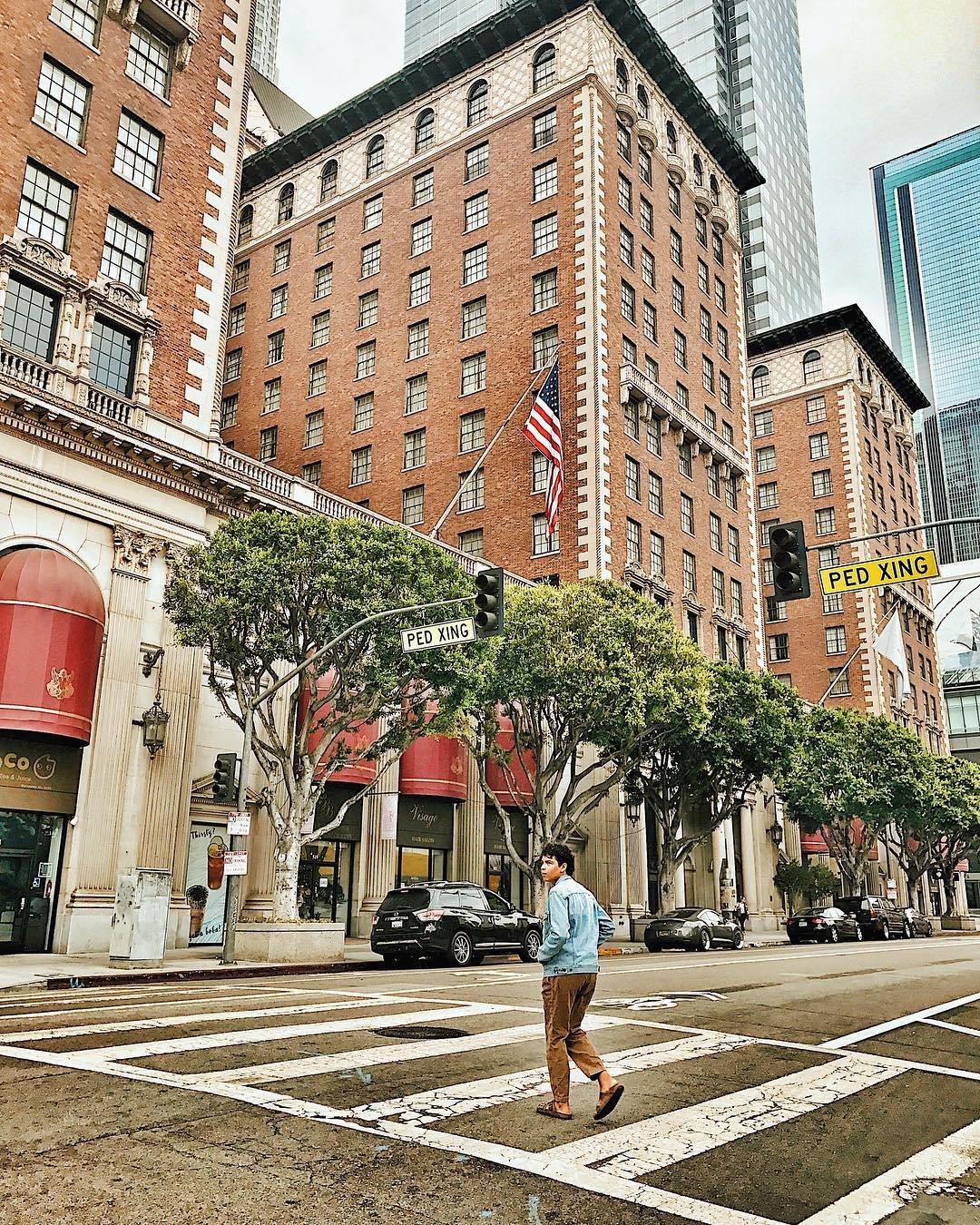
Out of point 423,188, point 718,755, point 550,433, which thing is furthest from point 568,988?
point 423,188

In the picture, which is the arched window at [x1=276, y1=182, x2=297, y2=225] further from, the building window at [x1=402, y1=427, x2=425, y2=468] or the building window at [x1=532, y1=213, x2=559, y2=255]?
the building window at [x1=402, y1=427, x2=425, y2=468]

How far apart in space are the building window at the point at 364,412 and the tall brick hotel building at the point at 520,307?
0.35 feet

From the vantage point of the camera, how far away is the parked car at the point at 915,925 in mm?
43438

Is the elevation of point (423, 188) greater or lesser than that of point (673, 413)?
greater

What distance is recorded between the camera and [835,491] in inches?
2657

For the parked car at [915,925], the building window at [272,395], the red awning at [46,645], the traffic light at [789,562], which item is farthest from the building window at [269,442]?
the traffic light at [789,562]

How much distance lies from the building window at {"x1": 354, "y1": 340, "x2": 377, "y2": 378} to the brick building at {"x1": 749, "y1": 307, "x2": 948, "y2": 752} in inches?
1200

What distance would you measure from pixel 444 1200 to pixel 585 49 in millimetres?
48055

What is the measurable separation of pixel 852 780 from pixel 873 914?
731 centimetres

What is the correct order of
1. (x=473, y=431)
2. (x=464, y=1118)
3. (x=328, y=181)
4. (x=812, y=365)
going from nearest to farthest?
(x=464, y=1118)
(x=473, y=431)
(x=328, y=181)
(x=812, y=365)

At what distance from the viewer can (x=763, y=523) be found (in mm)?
69625

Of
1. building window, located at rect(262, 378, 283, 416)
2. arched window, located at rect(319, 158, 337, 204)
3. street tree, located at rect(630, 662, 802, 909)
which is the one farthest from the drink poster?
arched window, located at rect(319, 158, 337, 204)

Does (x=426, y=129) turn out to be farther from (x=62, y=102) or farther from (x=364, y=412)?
(x=62, y=102)

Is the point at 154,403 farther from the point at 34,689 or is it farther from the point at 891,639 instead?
the point at 891,639
